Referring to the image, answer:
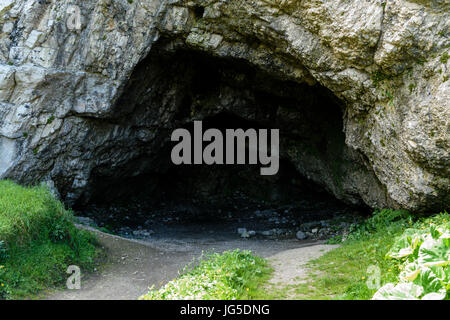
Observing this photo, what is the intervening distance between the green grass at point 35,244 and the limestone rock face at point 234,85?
285cm

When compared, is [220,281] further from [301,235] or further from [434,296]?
[301,235]

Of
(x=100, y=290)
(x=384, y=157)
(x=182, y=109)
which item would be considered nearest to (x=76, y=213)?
(x=182, y=109)

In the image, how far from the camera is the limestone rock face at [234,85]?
25.8 feet

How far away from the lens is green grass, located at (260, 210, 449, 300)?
229 inches

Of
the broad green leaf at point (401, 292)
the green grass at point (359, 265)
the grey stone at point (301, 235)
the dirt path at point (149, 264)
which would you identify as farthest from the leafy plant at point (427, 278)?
the grey stone at point (301, 235)

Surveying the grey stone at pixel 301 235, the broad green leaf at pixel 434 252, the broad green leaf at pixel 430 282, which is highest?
the broad green leaf at pixel 434 252

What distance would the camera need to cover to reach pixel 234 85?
1407 centimetres

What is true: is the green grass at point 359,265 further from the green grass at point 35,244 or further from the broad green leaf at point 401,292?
the green grass at point 35,244

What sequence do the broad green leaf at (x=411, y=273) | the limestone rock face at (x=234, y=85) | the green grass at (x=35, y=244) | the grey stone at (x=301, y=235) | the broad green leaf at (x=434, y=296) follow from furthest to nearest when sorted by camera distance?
the grey stone at (x=301, y=235), the limestone rock face at (x=234, y=85), the green grass at (x=35, y=244), the broad green leaf at (x=411, y=273), the broad green leaf at (x=434, y=296)

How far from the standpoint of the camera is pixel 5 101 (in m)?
10.1

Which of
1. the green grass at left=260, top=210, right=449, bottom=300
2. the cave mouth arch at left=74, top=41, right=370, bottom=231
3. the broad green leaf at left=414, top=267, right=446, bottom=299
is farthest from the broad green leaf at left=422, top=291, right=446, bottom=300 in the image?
the cave mouth arch at left=74, top=41, right=370, bottom=231

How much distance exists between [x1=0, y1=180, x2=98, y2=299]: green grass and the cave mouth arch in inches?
185

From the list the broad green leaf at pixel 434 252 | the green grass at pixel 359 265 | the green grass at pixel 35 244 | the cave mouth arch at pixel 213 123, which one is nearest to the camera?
the broad green leaf at pixel 434 252

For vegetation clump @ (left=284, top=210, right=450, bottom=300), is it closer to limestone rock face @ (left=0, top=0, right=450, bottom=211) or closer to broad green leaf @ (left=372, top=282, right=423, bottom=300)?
broad green leaf @ (left=372, top=282, right=423, bottom=300)
